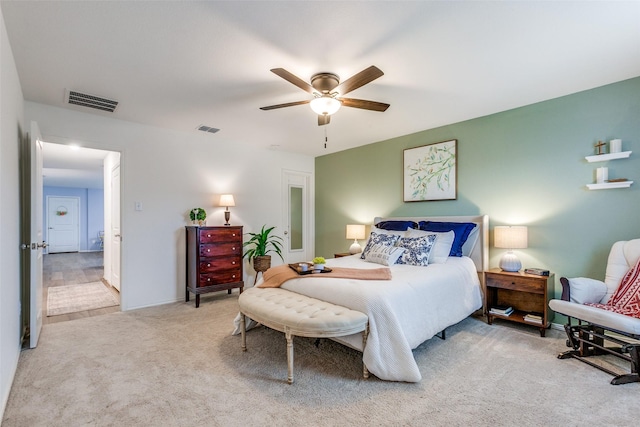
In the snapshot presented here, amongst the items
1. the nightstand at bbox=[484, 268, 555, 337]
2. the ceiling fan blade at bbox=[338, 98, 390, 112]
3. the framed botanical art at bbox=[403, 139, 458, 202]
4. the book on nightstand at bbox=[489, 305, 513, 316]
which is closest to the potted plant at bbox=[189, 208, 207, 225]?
the ceiling fan blade at bbox=[338, 98, 390, 112]

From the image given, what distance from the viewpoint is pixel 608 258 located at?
275 centimetres

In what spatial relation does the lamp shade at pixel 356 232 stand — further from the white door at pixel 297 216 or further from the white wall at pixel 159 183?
the white wall at pixel 159 183

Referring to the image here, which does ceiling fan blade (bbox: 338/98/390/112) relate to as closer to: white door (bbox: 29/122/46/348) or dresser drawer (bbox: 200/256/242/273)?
dresser drawer (bbox: 200/256/242/273)

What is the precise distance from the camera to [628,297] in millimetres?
2418

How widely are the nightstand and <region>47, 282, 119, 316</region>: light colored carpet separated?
4770 millimetres

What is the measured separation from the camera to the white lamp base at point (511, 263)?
319cm

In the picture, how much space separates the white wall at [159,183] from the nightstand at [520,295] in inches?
138

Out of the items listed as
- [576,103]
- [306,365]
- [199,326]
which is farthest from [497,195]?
[199,326]

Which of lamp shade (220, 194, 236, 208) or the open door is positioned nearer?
the open door

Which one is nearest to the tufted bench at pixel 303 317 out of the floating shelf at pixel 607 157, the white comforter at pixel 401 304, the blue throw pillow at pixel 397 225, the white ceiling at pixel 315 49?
the white comforter at pixel 401 304

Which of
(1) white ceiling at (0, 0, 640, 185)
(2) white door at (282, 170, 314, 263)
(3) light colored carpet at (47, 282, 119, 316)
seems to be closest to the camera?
(1) white ceiling at (0, 0, 640, 185)

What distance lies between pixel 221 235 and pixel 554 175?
4055 millimetres

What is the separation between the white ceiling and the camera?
1.85 m

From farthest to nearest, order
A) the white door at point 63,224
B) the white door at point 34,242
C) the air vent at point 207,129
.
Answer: the white door at point 63,224, the air vent at point 207,129, the white door at point 34,242
